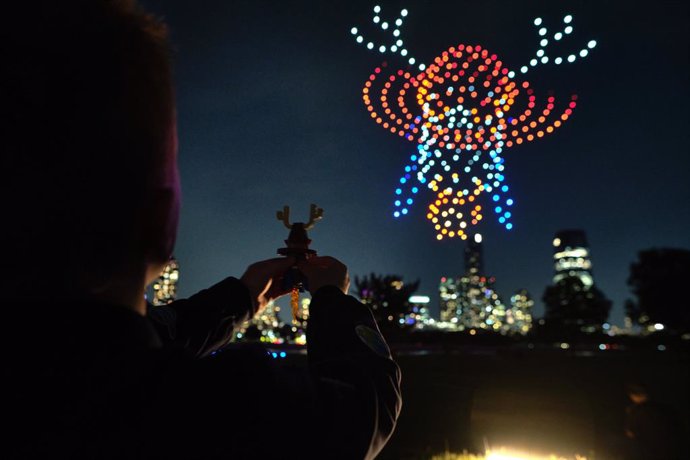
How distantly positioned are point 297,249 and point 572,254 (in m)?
190

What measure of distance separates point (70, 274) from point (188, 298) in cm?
96

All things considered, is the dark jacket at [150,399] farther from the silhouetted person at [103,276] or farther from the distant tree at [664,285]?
the distant tree at [664,285]

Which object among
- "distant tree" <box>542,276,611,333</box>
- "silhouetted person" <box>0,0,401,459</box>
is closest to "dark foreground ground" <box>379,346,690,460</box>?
"silhouetted person" <box>0,0,401,459</box>

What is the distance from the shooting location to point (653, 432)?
7.48 m

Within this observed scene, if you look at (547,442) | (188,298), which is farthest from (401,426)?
(188,298)

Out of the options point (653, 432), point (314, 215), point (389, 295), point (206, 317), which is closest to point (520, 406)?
point (653, 432)

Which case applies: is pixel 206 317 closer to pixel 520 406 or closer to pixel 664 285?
pixel 520 406

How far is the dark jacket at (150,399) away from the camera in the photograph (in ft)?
2.30

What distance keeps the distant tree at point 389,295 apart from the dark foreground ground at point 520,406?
53.1ft

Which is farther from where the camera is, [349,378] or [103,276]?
[349,378]

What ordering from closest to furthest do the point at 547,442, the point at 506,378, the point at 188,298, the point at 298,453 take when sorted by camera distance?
the point at 298,453
the point at 188,298
the point at 547,442
the point at 506,378

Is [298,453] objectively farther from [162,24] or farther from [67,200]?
[162,24]

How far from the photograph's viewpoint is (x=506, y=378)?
24.8 meters

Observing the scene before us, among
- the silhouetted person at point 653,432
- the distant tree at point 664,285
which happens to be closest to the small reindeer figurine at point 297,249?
the silhouetted person at point 653,432
